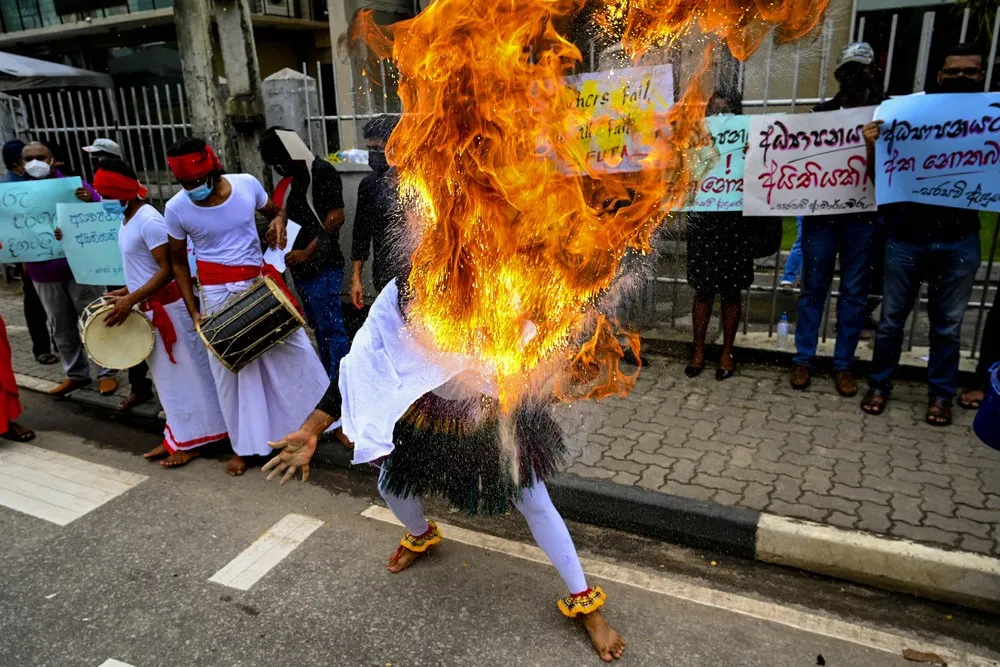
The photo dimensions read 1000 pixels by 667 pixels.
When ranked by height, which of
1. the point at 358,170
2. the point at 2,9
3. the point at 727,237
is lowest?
the point at 727,237

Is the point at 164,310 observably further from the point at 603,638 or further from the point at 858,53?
the point at 858,53

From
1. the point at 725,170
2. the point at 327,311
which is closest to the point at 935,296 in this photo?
the point at 725,170

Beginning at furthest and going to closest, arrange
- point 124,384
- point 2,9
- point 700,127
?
point 2,9, point 124,384, point 700,127

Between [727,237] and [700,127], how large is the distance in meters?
2.45

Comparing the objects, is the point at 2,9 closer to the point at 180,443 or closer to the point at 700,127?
the point at 180,443

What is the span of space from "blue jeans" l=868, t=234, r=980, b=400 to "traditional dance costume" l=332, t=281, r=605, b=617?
295cm

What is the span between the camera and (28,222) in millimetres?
5695

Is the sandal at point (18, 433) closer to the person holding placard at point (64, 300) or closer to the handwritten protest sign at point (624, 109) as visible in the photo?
the person holding placard at point (64, 300)

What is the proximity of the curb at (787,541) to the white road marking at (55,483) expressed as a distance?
2809mm

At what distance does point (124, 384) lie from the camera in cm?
616

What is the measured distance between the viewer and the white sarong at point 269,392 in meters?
4.56

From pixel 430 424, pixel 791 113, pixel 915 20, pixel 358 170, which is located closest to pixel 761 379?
pixel 791 113

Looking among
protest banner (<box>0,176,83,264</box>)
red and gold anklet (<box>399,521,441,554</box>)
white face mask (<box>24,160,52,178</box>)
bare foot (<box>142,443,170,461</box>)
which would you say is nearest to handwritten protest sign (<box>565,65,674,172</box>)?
red and gold anklet (<box>399,521,441,554</box>)

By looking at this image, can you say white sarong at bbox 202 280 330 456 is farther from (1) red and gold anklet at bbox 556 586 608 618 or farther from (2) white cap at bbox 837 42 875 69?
(2) white cap at bbox 837 42 875 69
